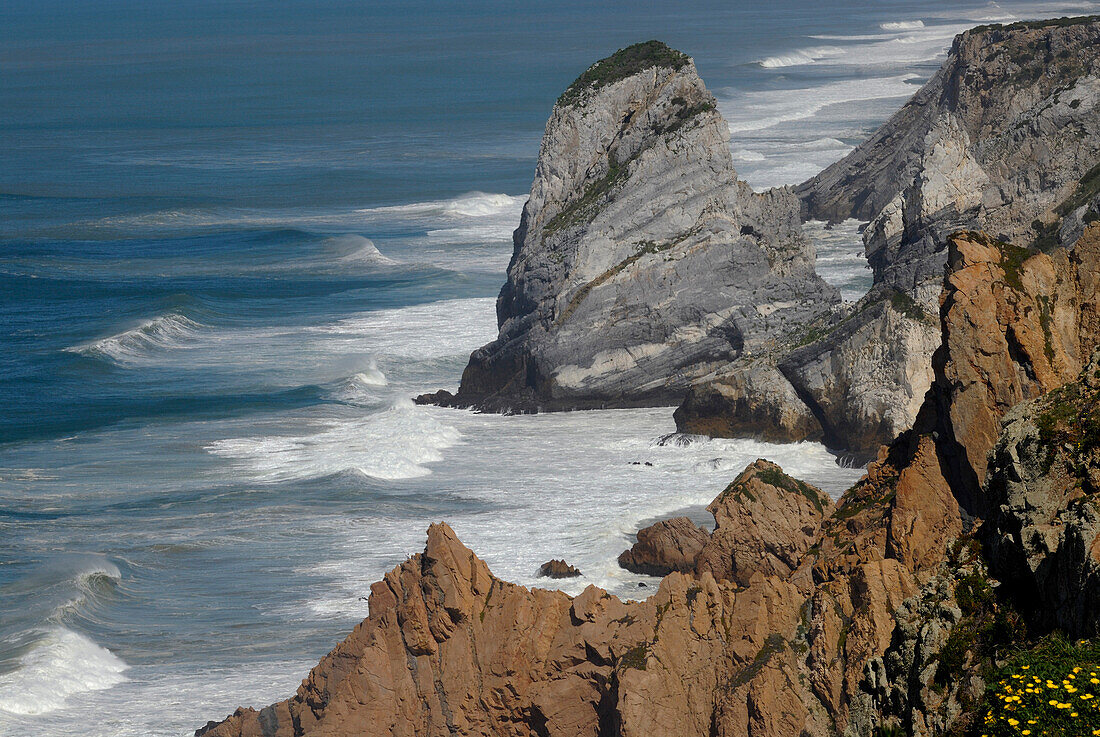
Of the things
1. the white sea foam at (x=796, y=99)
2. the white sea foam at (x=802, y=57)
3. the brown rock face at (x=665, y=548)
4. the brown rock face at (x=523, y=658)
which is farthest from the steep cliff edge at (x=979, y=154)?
the white sea foam at (x=802, y=57)

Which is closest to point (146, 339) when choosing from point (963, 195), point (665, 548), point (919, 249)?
point (919, 249)

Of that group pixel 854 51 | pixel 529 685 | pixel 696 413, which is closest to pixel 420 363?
pixel 696 413

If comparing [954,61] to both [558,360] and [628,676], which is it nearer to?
[558,360]

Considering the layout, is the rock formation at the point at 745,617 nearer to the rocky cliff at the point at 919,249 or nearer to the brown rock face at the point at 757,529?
the brown rock face at the point at 757,529

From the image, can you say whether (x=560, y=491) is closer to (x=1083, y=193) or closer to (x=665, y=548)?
(x=665, y=548)

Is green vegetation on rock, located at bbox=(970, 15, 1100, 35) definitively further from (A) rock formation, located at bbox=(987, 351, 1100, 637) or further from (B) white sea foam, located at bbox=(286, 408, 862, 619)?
(A) rock formation, located at bbox=(987, 351, 1100, 637)

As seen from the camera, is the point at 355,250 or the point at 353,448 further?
the point at 355,250

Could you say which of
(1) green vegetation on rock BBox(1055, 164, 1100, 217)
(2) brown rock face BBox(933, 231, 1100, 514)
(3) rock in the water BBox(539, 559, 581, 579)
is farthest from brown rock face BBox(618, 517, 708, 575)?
(1) green vegetation on rock BBox(1055, 164, 1100, 217)
